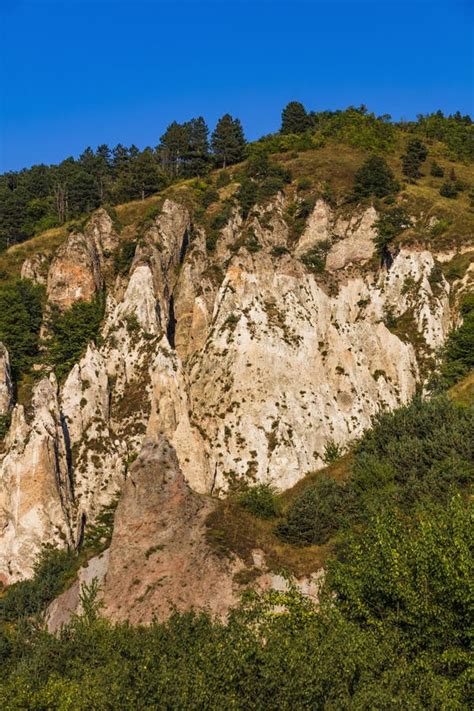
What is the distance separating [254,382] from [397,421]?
1451cm

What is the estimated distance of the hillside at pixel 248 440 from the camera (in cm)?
2194

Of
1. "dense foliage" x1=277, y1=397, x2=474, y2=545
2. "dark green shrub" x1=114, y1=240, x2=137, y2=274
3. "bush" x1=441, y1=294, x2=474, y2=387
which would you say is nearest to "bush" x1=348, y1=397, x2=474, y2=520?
"dense foliage" x1=277, y1=397, x2=474, y2=545

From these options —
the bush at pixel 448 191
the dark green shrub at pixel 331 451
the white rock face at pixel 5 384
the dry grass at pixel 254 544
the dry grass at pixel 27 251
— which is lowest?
the dry grass at pixel 254 544

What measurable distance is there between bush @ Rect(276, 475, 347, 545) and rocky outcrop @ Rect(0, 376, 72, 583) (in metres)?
18.4

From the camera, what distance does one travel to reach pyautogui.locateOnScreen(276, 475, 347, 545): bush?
34.1 metres

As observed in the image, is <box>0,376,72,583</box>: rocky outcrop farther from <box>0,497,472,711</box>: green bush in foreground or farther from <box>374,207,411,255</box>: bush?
<box>374,207,411,255</box>: bush

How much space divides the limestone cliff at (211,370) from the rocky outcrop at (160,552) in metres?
15.7

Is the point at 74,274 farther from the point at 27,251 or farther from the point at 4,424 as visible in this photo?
the point at 4,424

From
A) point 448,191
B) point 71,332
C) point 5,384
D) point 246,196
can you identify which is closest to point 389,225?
point 246,196

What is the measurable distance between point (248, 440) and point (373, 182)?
148 ft

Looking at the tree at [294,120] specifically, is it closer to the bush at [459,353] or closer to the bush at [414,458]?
the bush at [459,353]

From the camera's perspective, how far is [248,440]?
53.7m

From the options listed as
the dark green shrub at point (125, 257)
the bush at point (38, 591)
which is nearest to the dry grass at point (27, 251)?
the dark green shrub at point (125, 257)

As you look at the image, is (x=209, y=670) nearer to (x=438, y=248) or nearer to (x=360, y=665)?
(x=360, y=665)
